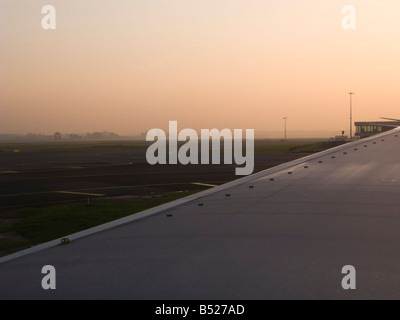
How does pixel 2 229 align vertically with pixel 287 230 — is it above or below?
below

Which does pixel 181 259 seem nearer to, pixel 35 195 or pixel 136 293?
pixel 136 293

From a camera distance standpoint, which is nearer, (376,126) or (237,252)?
(237,252)

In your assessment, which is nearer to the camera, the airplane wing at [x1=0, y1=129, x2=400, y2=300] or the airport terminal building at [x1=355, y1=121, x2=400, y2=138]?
the airplane wing at [x1=0, y1=129, x2=400, y2=300]

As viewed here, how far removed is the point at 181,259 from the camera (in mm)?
6363

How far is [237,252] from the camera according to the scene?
21.4ft

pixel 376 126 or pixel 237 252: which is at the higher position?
pixel 376 126

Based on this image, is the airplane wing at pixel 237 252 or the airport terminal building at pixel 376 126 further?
the airport terminal building at pixel 376 126

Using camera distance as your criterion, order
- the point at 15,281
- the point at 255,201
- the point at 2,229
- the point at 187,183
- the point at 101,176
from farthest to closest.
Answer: the point at 101,176, the point at 187,183, the point at 2,229, the point at 255,201, the point at 15,281

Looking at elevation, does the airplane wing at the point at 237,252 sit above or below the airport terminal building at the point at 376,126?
below

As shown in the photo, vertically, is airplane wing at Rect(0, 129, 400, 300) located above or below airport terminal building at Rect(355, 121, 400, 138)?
below

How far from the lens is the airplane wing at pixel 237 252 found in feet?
17.7

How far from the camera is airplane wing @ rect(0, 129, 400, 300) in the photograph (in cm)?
539
